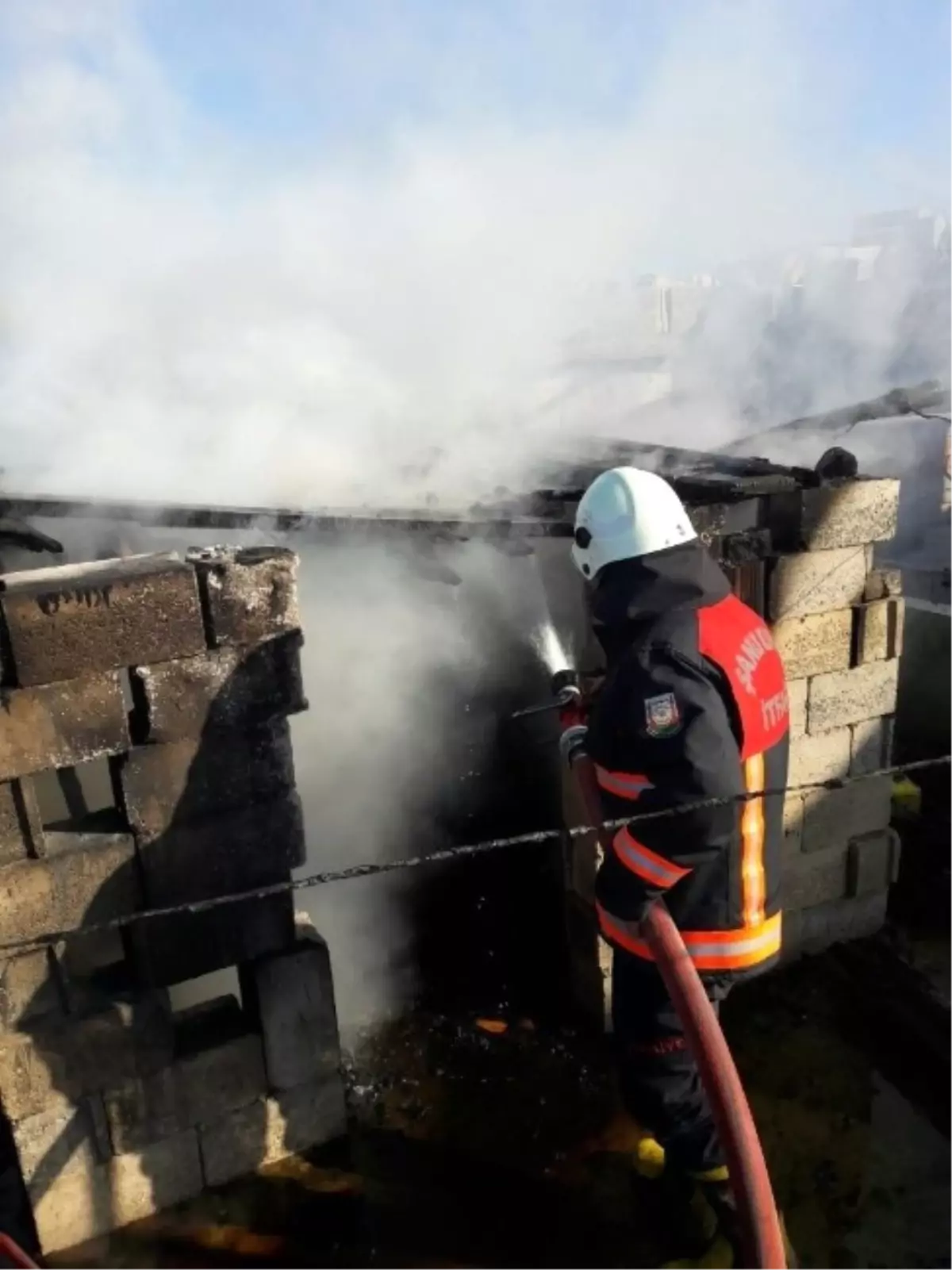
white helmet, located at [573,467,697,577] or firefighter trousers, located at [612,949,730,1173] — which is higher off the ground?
white helmet, located at [573,467,697,577]

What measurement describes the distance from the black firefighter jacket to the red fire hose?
18.4 inches

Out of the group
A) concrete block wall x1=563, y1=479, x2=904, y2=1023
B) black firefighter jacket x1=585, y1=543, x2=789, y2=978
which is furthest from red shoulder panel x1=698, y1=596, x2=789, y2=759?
concrete block wall x1=563, y1=479, x2=904, y2=1023

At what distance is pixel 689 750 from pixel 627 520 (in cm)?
86

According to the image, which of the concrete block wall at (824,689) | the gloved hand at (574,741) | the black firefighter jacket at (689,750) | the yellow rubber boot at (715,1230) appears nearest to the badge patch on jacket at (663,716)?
the black firefighter jacket at (689,750)

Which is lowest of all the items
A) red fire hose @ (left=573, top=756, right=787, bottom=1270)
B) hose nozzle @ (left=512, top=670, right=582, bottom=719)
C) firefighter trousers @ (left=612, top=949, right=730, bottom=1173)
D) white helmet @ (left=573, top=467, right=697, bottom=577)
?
firefighter trousers @ (left=612, top=949, right=730, bottom=1173)

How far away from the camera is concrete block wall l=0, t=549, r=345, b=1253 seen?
146 inches

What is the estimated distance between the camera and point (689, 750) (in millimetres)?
3443

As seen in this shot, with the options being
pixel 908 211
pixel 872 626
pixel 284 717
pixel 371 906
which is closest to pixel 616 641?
pixel 284 717

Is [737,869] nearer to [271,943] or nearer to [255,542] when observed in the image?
[271,943]

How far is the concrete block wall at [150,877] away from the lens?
12.2 feet

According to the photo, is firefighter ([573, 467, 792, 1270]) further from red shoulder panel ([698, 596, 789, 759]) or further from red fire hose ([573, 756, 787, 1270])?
red fire hose ([573, 756, 787, 1270])

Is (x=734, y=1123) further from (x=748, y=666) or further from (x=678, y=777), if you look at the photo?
(x=748, y=666)

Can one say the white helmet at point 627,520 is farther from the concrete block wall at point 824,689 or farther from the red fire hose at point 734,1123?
the red fire hose at point 734,1123

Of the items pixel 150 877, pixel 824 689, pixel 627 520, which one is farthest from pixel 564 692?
pixel 150 877
